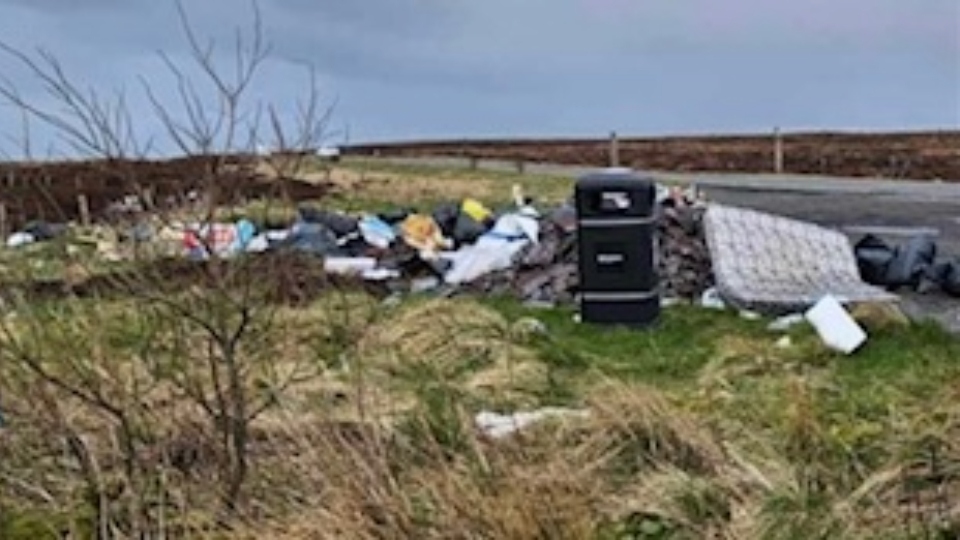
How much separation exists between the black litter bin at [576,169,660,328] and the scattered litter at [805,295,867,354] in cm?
129

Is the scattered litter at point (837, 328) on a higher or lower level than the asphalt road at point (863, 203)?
higher

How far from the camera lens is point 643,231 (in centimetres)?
1155

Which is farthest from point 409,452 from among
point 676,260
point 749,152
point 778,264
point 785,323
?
point 749,152

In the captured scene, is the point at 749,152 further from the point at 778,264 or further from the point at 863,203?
the point at 778,264

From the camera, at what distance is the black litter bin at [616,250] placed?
11.5m

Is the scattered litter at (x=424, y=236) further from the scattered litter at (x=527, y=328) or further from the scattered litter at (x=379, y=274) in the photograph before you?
the scattered litter at (x=527, y=328)

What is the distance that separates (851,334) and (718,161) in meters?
29.0

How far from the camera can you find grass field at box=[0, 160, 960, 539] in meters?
5.19

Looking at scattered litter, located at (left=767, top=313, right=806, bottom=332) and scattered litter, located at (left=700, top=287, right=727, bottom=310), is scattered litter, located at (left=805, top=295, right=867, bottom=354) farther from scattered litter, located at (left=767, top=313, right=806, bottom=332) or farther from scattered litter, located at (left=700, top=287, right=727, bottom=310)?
scattered litter, located at (left=700, top=287, right=727, bottom=310)

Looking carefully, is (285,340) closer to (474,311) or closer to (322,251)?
(474,311)

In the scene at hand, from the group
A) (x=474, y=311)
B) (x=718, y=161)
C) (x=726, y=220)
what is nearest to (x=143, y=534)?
(x=474, y=311)

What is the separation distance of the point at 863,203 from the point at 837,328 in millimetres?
12844

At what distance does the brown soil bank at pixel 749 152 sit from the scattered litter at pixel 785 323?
16852mm

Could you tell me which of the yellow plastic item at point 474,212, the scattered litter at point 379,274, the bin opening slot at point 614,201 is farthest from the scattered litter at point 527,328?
the yellow plastic item at point 474,212
